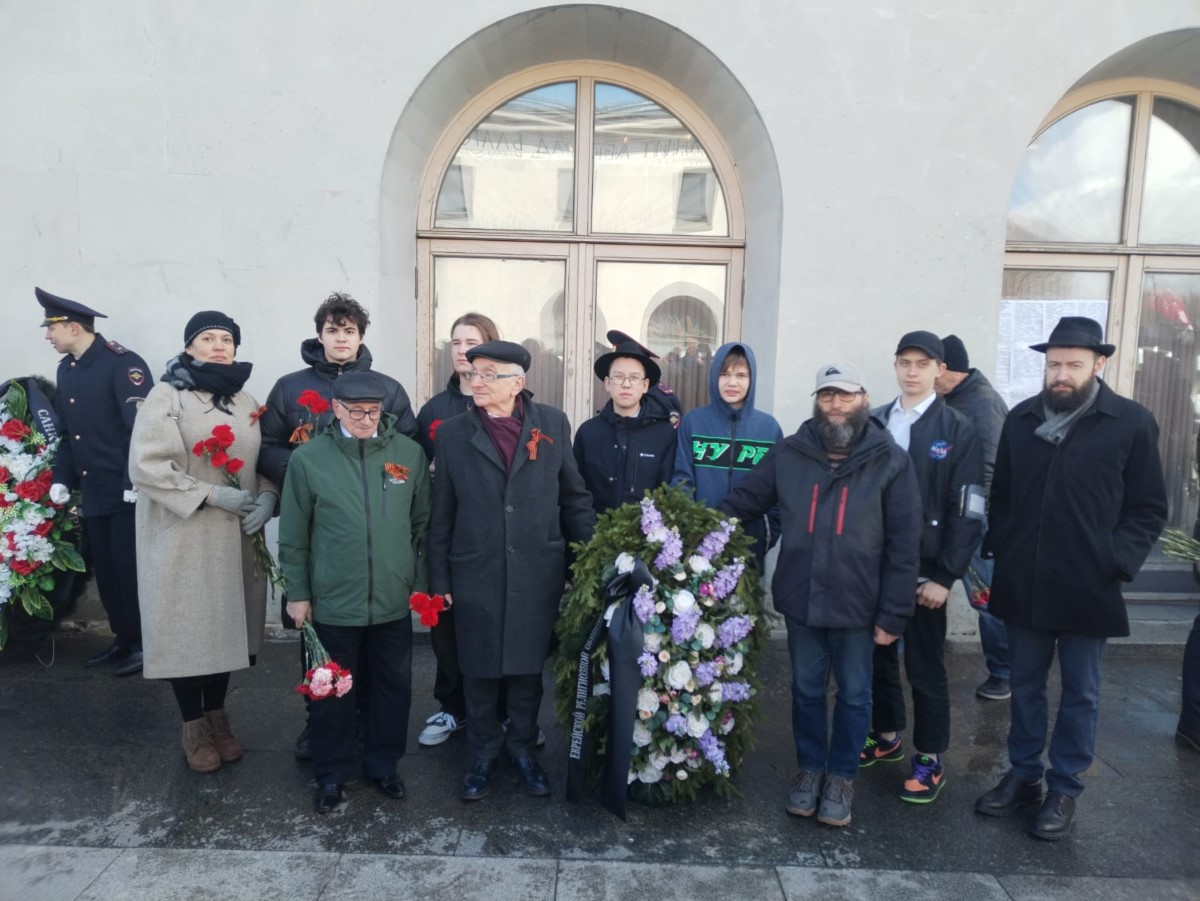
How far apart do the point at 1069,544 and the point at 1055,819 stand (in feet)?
3.78

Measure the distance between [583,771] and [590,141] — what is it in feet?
14.9

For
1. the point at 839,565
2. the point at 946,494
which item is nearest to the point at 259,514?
the point at 839,565

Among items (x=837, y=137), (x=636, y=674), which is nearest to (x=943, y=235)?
(x=837, y=137)

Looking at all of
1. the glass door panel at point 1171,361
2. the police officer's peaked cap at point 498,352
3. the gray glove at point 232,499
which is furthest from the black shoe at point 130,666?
the glass door panel at point 1171,361

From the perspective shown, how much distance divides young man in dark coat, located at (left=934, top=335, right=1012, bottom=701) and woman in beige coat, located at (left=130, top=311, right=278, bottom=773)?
3.72 meters

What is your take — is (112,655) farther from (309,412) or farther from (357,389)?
(357,389)

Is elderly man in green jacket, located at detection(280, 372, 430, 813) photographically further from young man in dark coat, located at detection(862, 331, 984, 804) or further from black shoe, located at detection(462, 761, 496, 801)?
young man in dark coat, located at detection(862, 331, 984, 804)

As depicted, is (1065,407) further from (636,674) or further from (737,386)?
(636,674)

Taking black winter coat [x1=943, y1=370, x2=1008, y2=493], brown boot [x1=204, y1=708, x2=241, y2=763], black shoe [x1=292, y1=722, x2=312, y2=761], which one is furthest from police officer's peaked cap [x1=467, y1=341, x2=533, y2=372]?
black winter coat [x1=943, y1=370, x2=1008, y2=493]

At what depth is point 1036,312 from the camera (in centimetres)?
605

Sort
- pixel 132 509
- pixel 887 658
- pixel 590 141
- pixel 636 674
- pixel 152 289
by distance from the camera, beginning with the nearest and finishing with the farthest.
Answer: pixel 636 674 → pixel 887 658 → pixel 132 509 → pixel 152 289 → pixel 590 141

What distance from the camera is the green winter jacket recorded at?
129 inches

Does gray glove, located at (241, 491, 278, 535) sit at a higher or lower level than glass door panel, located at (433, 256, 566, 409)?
lower

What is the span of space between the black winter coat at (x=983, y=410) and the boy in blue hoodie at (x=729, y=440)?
3.92 ft
